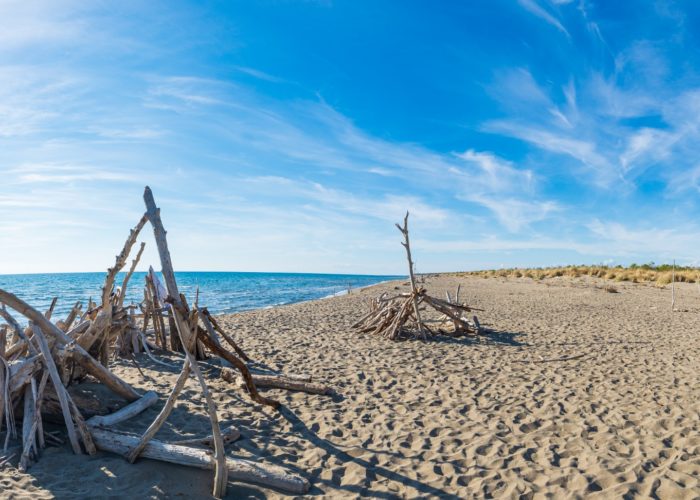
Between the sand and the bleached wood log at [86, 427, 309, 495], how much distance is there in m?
0.09

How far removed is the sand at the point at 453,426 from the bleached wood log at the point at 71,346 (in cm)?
43

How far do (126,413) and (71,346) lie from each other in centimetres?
96

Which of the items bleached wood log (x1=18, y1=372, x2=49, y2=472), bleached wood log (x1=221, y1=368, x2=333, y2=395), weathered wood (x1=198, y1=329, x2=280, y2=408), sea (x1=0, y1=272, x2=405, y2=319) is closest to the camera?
bleached wood log (x1=18, y1=372, x2=49, y2=472)

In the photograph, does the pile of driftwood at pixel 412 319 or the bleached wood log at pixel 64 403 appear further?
the pile of driftwood at pixel 412 319

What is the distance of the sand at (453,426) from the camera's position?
12.1ft

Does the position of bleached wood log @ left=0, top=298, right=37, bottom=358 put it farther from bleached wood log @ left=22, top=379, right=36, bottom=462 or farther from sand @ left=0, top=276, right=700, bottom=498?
sand @ left=0, top=276, right=700, bottom=498

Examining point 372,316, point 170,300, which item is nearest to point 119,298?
point 170,300

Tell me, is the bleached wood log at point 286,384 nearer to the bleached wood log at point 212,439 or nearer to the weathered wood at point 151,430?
the bleached wood log at point 212,439

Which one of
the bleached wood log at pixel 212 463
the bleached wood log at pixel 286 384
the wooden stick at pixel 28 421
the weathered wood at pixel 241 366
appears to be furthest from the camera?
the bleached wood log at pixel 286 384

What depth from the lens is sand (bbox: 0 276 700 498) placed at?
3.68m

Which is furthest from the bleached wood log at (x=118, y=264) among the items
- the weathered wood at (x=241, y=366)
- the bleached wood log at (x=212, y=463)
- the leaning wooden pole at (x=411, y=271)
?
the leaning wooden pole at (x=411, y=271)

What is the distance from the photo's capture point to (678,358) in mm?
8148

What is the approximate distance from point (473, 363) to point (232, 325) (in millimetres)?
8017

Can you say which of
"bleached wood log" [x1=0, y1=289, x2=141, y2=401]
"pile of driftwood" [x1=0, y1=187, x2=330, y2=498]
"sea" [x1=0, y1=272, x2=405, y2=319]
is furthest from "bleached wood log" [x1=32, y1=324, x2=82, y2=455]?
"sea" [x1=0, y1=272, x2=405, y2=319]
